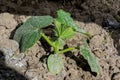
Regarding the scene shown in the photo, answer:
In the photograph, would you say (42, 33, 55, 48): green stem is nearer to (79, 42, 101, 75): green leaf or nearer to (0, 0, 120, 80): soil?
(0, 0, 120, 80): soil

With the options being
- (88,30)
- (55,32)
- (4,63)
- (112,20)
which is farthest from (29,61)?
→ (112,20)

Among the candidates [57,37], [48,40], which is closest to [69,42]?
[57,37]

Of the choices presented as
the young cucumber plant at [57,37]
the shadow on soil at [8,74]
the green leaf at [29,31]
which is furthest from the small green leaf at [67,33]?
the shadow on soil at [8,74]

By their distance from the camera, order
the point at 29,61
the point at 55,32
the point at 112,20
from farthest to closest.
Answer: the point at 112,20
the point at 55,32
the point at 29,61

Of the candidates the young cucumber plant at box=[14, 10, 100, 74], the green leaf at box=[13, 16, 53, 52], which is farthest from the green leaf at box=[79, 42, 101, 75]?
the green leaf at box=[13, 16, 53, 52]

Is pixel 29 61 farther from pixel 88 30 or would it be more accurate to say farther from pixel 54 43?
pixel 88 30

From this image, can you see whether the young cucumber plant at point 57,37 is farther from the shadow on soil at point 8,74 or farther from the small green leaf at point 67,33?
the shadow on soil at point 8,74
